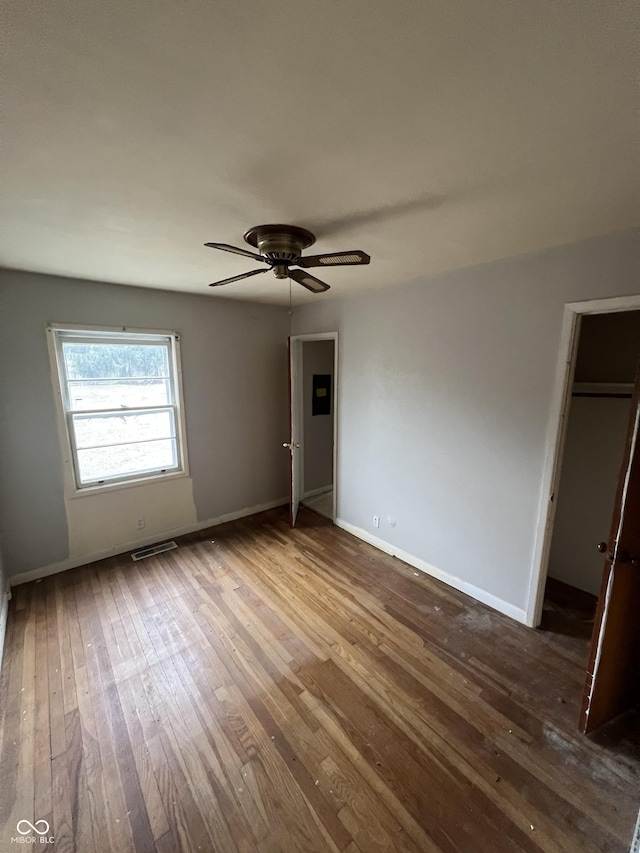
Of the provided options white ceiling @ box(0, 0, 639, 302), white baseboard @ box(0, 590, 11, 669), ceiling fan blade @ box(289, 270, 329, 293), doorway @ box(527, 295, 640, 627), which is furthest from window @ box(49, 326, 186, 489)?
doorway @ box(527, 295, 640, 627)

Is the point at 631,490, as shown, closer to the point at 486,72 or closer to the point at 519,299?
the point at 519,299

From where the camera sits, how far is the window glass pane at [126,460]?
3.13 metres

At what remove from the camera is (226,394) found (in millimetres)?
3854

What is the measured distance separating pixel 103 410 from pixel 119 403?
147 millimetres

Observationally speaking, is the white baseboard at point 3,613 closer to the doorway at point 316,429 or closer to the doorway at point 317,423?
the doorway at point 316,429

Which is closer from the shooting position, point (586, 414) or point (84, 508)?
point (586, 414)

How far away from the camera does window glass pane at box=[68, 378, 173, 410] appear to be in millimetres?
3021

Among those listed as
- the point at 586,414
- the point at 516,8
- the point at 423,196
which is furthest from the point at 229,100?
the point at 586,414

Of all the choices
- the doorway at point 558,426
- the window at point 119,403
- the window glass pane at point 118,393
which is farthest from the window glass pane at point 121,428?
the doorway at point 558,426

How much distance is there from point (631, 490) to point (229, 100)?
6.93 feet

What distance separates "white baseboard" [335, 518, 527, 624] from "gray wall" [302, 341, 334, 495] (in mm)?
1030

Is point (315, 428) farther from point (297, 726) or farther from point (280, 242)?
point (297, 726)

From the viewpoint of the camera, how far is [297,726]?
173 centimetres

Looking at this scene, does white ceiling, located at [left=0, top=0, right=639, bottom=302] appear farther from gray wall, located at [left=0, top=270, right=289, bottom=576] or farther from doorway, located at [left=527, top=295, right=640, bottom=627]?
gray wall, located at [left=0, top=270, right=289, bottom=576]
